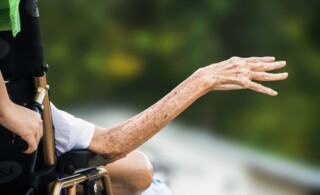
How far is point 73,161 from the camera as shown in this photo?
1085 millimetres

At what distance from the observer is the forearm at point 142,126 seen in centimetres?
113

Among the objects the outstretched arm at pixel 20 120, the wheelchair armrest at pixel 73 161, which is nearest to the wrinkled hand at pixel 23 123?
the outstretched arm at pixel 20 120

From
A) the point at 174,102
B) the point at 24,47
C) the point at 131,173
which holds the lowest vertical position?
the point at 131,173

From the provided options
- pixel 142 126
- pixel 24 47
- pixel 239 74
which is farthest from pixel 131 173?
pixel 24 47

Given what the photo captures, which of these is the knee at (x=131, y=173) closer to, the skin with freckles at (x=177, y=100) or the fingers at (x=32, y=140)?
the skin with freckles at (x=177, y=100)

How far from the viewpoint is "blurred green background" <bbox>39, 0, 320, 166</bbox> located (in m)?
A: 1.37

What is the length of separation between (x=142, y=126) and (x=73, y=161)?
11 centimetres

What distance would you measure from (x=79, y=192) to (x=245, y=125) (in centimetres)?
51

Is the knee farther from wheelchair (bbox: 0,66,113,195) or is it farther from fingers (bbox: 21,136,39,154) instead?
fingers (bbox: 21,136,39,154)

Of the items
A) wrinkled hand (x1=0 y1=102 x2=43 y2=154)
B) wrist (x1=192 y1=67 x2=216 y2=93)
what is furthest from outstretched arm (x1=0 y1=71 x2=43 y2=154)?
wrist (x1=192 y1=67 x2=216 y2=93)

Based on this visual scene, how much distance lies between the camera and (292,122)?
5.44 feet

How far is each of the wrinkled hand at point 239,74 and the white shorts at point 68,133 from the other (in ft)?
0.65

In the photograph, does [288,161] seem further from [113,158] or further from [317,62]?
[113,158]

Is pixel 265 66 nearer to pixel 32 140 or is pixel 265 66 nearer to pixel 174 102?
pixel 174 102
